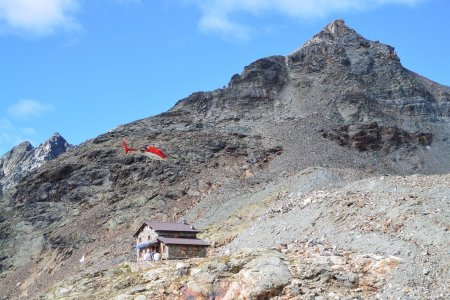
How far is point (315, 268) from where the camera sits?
74.8 ft

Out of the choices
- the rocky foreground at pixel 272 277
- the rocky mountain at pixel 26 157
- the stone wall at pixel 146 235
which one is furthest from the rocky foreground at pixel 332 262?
the rocky mountain at pixel 26 157

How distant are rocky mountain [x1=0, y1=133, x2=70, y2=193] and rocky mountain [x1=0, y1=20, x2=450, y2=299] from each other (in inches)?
1694

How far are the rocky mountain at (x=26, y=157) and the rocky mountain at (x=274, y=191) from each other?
43.0 meters

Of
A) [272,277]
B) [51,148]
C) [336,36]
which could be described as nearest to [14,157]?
[51,148]

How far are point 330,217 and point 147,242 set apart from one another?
51.4ft

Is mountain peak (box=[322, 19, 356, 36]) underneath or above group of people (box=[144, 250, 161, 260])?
above

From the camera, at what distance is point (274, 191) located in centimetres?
5922

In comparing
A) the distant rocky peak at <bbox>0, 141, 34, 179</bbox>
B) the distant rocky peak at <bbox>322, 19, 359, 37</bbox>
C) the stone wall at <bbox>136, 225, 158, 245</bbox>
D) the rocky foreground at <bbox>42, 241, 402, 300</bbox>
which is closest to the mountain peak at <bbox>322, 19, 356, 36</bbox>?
the distant rocky peak at <bbox>322, 19, 359, 37</bbox>

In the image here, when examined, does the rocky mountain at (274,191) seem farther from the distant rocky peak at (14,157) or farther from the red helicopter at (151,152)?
the distant rocky peak at (14,157)

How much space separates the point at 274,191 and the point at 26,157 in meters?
96.3

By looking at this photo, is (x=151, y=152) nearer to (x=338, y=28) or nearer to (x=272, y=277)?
(x=272, y=277)

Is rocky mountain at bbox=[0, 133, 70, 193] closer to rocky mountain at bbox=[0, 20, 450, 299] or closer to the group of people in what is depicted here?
rocky mountain at bbox=[0, 20, 450, 299]

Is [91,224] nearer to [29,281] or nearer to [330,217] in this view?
[29,281]

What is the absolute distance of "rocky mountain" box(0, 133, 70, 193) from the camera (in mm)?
130250
